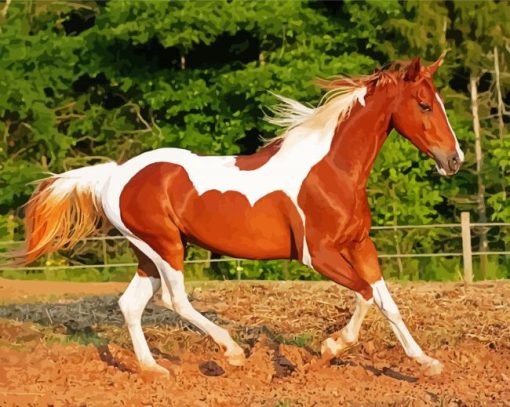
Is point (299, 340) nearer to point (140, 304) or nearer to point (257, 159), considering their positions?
point (140, 304)

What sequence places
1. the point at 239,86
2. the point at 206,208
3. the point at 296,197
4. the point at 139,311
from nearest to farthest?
the point at 296,197 < the point at 206,208 < the point at 139,311 < the point at 239,86

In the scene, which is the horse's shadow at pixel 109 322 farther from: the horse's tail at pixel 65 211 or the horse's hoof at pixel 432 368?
the horse's tail at pixel 65 211

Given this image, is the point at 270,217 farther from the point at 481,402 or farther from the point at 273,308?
the point at 273,308

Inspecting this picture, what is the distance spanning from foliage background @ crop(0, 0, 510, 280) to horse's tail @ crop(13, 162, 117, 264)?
35.0ft

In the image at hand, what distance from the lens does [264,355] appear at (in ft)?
25.4

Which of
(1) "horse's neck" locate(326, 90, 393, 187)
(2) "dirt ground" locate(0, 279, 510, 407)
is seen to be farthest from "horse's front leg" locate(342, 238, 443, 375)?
(1) "horse's neck" locate(326, 90, 393, 187)

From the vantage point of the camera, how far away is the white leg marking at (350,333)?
22.9ft

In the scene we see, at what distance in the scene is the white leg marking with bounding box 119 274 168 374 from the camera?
737 centimetres

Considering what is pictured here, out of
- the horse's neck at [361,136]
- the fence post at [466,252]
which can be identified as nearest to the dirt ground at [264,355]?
the horse's neck at [361,136]

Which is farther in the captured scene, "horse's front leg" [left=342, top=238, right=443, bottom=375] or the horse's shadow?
the horse's shadow

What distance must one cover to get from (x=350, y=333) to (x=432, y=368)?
1.95ft

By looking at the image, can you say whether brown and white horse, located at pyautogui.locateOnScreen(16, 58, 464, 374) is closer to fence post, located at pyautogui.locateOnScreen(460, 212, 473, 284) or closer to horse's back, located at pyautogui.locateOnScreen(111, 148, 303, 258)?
horse's back, located at pyautogui.locateOnScreen(111, 148, 303, 258)

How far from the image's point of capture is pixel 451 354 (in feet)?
25.5

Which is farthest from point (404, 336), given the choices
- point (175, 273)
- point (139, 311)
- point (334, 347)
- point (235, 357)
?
point (139, 311)
